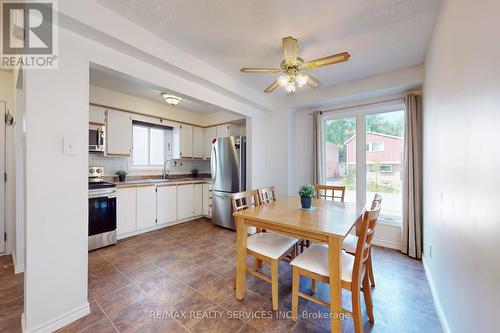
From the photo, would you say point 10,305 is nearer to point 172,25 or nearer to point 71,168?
point 71,168

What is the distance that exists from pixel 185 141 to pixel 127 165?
1284 mm

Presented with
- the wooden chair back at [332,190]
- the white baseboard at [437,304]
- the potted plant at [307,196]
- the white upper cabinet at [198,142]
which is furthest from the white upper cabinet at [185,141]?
the white baseboard at [437,304]

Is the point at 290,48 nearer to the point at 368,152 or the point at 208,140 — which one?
the point at 368,152

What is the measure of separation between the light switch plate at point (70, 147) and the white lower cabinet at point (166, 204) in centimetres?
224

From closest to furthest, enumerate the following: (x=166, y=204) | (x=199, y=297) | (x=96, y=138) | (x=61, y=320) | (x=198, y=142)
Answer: (x=61, y=320)
(x=199, y=297)
(x=96, y=138)
(x=166, y=204)
(x=198, y=142)

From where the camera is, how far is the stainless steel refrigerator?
382 centimetres

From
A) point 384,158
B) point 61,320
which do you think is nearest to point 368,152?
point 384,158

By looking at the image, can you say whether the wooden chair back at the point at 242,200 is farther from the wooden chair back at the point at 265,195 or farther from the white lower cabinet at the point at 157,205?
the white lower cabinet at the point at 157,205

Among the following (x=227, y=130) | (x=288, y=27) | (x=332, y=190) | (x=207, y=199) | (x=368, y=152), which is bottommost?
(x=207, y=199)

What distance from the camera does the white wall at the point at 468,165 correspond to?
84 centimetres

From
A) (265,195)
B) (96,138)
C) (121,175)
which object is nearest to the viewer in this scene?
(265,195)

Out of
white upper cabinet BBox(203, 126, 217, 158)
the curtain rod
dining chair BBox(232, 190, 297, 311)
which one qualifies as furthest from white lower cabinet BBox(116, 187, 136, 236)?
the curtain rod

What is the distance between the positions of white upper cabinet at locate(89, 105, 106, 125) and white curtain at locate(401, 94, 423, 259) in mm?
4711

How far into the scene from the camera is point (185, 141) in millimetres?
4605
